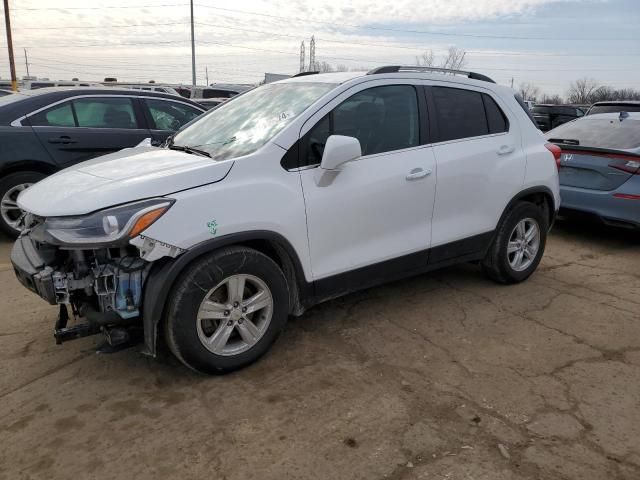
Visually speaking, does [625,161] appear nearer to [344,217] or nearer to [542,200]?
[542,200]

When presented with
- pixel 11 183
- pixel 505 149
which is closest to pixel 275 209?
pixel 505 149

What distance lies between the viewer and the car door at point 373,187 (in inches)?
135

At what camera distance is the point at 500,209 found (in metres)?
4.52

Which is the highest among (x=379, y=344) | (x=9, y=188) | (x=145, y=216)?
(x=145, y=216)

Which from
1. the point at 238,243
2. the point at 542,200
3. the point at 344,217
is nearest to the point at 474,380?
the point at 344,217

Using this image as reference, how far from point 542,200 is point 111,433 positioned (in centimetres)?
414

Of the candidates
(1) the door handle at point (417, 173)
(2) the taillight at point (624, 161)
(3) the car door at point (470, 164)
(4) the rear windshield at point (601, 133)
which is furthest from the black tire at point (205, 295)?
(4) the rear windshield at point (601, 133)

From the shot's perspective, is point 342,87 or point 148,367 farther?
point 342,87

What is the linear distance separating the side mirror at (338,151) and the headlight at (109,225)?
40.5 inches

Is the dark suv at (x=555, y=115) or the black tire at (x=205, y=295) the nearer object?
the black tire at (x=205, y=295)

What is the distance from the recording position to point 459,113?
4254mm

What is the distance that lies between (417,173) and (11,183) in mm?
4658

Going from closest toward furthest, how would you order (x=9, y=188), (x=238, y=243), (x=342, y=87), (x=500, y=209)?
(x=238, y=243) < (x=342, y=87) < (x=500, y=209) < (x=9, y=188)

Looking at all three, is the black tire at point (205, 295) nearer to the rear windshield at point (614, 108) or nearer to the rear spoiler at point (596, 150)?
the rear spoiler at point (596, 150)
